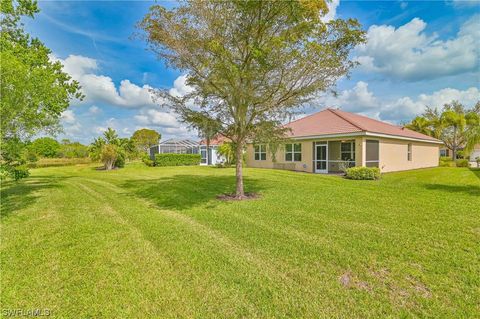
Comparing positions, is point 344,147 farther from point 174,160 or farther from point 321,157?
point 174,160

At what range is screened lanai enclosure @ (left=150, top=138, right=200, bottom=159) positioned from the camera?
1255 inches

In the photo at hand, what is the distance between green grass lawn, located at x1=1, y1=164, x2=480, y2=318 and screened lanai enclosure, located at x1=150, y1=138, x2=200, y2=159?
24.8 m

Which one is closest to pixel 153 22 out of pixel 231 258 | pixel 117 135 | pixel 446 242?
pixel 231 258

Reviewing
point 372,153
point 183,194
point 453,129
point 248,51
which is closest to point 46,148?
point 183,194

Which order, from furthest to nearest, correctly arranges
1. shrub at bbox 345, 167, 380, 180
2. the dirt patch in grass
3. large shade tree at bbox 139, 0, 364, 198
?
shrub at bbox 345, 167, 380, 180 < the dirt patch in grass < large shade tree at bbox 139, 0, 364, 198

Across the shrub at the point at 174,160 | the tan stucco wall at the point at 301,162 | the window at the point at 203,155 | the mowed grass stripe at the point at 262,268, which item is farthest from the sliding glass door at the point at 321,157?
the shrub at the point at 174,160

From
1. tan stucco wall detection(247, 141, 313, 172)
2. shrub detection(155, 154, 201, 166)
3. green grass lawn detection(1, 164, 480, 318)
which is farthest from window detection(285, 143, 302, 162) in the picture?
shrub detection(155, 154, 201, 166)

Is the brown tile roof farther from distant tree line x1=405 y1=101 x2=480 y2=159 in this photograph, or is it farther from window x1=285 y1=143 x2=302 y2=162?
distant tree line x1=405 y1=101 x2=480 y2=159

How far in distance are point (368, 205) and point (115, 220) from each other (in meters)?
7.39

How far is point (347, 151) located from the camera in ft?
61.5

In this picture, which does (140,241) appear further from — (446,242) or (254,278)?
(446,242)

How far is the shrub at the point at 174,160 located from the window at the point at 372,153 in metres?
20.5

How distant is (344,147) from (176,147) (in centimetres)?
2192

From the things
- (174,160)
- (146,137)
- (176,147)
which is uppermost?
(146,137)
